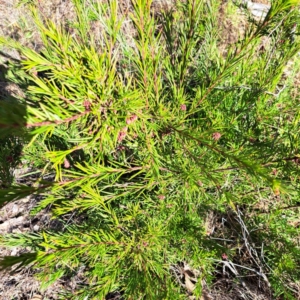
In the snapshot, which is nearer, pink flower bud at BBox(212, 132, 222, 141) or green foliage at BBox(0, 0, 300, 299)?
green foliage at BBox(0, 0, 300, 299)

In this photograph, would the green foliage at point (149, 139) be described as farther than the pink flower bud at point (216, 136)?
No

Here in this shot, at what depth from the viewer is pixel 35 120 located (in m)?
0.66

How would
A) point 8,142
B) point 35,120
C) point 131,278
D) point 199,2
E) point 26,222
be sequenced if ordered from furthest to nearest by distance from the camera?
point 26,222 → point 8,142 → point 131,278 → point 199,2 → point 35,120

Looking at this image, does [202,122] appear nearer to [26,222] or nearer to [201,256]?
[201,256]

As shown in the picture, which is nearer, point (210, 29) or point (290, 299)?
point (210, 29)

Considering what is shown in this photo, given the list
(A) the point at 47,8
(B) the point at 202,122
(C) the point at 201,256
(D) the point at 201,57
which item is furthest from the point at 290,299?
(A) the point at 47,8

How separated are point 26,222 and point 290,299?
1.99 m

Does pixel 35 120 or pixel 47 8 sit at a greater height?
pixel 35 120

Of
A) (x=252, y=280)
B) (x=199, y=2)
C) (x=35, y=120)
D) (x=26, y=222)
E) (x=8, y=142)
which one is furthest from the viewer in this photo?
(x=26, y=222)

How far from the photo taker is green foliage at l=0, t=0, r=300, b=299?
81cm

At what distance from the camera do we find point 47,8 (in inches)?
104

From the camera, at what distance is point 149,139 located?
117 centimetres

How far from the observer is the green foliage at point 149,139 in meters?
0.81

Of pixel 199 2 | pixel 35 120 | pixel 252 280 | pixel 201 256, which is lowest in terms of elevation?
pixel 252 280
